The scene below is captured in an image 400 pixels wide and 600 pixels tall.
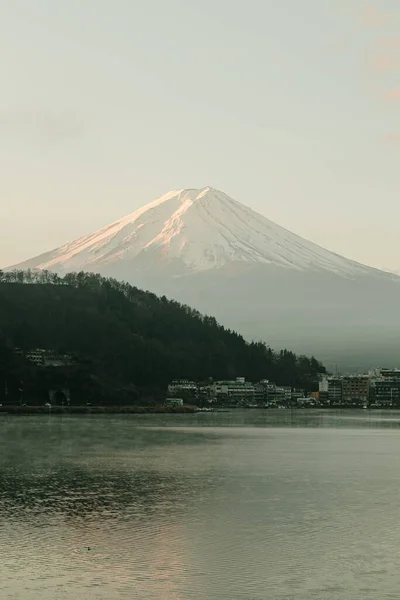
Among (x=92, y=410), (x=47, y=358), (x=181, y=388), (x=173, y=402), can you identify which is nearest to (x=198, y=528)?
(x=92, y=410)

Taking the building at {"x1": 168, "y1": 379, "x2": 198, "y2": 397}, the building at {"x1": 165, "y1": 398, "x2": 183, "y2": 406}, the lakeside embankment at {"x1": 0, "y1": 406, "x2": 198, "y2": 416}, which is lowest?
the lakeside embankment at {"x1": 0, "y1": 406, "x2": 198, "y2": 416}

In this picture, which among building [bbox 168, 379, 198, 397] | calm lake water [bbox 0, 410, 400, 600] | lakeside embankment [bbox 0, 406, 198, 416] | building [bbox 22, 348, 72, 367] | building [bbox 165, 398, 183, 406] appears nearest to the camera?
calm lake water [bbox 0, 410, 400, 600]

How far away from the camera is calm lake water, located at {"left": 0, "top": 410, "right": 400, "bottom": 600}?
1950 centimetres

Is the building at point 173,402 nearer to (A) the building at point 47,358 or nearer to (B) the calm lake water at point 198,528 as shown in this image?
(A) the building at point 47,358

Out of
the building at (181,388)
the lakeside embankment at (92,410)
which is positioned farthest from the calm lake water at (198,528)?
the building at (181,388)

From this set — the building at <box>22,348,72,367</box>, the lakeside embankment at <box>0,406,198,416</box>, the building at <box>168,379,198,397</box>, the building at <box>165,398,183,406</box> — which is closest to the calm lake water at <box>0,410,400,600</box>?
the lakeside embankment at <box>0,406,198,416</box>

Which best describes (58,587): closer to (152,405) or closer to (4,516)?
(4,516)

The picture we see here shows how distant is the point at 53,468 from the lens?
44.2 metres

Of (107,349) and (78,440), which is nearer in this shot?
(78,440)

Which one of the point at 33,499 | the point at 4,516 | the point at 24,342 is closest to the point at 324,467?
the point at 33,499

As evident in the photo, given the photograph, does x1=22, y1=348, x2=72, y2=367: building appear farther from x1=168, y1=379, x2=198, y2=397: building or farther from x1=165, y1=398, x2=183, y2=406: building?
x1=168, y1=379, x2=198, y2=397: building

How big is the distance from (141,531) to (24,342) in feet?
544

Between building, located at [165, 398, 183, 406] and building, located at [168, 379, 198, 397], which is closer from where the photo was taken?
building, located at [165, 398, 183, 406]

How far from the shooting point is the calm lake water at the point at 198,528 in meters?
19.5
